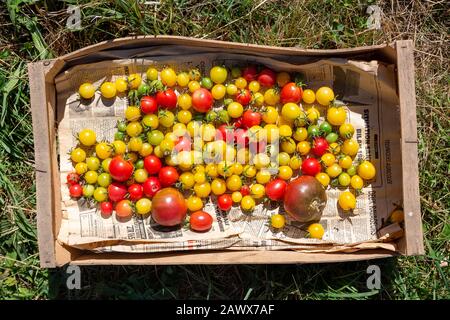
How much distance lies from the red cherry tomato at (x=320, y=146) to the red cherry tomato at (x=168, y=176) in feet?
2.64

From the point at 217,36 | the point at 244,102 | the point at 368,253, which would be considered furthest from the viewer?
the point at 217,36

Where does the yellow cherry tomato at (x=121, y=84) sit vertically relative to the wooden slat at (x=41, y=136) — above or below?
above

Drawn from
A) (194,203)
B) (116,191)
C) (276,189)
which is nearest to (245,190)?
(276,189)

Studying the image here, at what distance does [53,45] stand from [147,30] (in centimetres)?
58

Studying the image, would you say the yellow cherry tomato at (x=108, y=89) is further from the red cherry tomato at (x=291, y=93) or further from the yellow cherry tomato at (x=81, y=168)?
the red cherry tomato at (x=291, y=93)

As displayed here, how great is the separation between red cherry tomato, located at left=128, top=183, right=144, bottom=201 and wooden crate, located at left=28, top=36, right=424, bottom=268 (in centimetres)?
33

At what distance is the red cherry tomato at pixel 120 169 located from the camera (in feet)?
8.47

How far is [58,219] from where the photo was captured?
2635 millimetres

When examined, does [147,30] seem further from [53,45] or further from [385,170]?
[385,170]

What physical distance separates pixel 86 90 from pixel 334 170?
1.49m

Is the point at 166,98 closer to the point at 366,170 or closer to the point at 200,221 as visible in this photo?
the point at 200,221

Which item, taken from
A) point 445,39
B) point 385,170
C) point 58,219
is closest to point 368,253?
point 385,170

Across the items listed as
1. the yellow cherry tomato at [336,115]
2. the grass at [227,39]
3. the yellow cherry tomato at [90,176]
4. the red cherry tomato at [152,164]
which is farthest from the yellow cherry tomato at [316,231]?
the yellow cherry tomato at [90,176]

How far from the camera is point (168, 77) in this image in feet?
8.69
